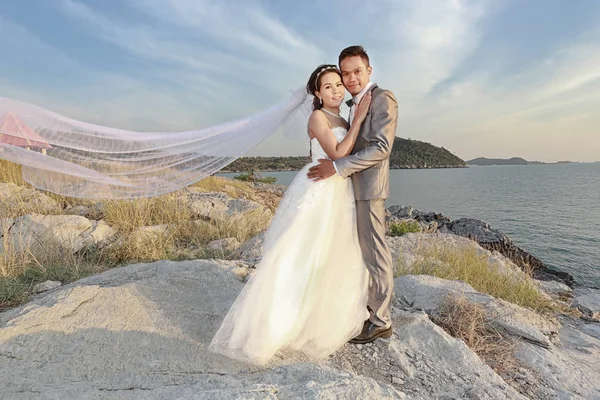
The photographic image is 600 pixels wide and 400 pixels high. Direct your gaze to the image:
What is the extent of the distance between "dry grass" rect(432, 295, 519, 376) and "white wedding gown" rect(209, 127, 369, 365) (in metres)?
1.38

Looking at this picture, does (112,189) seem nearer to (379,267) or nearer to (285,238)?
(285,238)

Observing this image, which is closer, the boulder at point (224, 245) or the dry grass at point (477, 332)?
the dry grass at point (477, 332)

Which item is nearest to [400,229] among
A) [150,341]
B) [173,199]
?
[173,199]

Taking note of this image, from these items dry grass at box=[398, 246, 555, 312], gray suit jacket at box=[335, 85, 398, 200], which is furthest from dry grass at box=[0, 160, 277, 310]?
gray suit jacket at box=[335, 85, 398, 200]

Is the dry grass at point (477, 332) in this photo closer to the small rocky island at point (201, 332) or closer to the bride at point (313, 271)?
the small rocky island at point (201, 332)

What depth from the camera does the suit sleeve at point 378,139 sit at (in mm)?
2977

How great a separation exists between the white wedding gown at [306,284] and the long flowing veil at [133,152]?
29.3 inches

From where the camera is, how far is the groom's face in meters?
3.07

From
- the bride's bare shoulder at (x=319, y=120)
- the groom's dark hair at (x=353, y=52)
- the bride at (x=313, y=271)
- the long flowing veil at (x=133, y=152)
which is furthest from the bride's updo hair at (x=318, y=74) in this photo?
the long flowing veil at (x=133, y=152)

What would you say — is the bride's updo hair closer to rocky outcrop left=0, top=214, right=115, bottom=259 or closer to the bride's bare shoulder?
the bride's bare shoulder

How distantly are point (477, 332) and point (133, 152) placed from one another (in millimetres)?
4122

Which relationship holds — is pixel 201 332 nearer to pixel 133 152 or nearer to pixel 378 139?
pixel 133 152

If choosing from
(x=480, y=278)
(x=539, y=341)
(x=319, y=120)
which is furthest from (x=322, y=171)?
(x=480, y=278)

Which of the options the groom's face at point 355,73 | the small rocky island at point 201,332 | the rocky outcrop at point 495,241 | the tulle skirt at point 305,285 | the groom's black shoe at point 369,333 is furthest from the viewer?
the rocky outcrop at point 495,241
